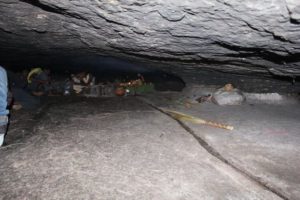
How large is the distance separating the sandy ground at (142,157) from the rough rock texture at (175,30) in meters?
0.92

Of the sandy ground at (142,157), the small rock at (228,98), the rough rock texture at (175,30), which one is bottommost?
the sandy ground at (142,157)

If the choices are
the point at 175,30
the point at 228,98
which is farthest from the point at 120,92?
the point at 175,30

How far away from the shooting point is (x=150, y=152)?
2896 mm

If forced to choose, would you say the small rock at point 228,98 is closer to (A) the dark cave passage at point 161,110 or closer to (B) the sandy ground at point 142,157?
(A) the dark cave passage at point 161,110

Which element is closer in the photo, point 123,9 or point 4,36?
point 123,9

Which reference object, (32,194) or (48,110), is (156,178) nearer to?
(32,194)

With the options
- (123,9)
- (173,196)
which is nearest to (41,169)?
(173,196)

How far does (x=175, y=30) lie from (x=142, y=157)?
1360 mm

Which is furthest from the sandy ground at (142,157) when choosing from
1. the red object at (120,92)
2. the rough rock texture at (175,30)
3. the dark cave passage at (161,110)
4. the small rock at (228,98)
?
the red object at (120,92)

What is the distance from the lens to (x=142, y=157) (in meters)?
2.78

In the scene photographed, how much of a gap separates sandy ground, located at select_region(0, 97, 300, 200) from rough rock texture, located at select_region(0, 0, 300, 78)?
925mm

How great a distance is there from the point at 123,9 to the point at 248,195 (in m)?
1.90

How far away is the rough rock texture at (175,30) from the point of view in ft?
7.43

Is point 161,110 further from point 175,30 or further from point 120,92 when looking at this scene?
point 175,30
